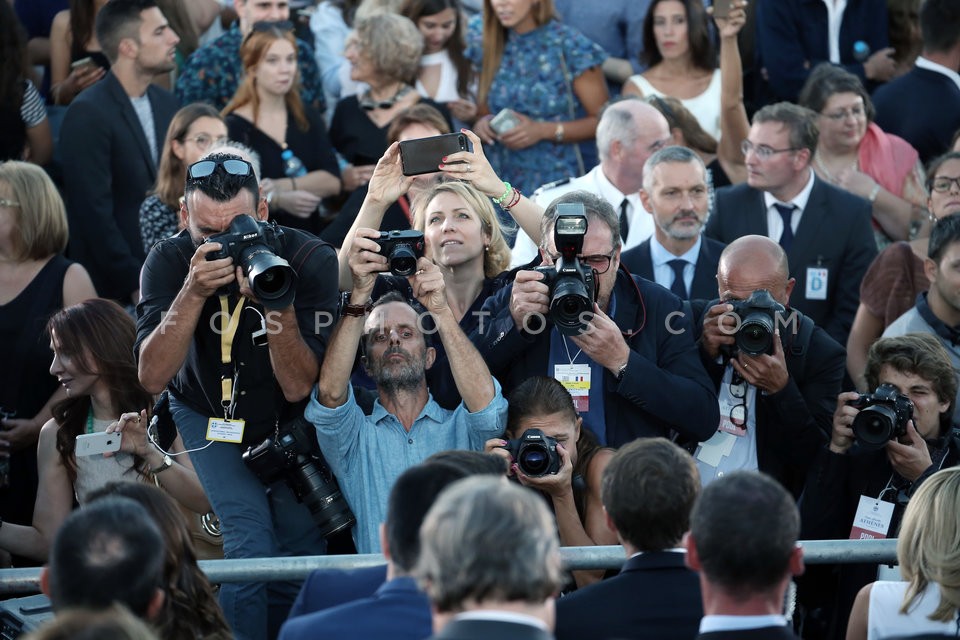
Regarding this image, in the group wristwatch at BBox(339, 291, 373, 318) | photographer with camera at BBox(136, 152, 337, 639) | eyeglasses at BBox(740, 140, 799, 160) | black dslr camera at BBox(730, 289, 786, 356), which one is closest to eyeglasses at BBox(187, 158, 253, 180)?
photographer with camera at BBox(136, 152, 337, 639)

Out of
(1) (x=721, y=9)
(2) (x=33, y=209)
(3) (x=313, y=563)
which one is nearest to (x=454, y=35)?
(1) (x=721, y=9)

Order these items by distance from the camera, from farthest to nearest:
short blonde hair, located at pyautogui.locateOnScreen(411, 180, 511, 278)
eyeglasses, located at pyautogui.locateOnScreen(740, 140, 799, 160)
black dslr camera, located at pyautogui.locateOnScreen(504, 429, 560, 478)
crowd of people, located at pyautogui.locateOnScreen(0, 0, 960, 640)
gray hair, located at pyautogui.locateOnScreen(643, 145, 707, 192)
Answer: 1. eyeglasses, located at pyautogui.locateOnScreen(740, 140, 799, 160)
2. gray hair, located at pyautogui.locateOnScreen(643, 145, 707, 192)
3. short blonde hair, located at pyautogui.locateOnScreen(411, 180, 511, 278)
4. black dslr camera, located at pyautogui.locateOnScreen(504, 429, 560, 478)
5. crowd of people, located at pyautogui.locateOnScreen(0, 0, 960, 640)

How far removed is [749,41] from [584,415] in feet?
13.1

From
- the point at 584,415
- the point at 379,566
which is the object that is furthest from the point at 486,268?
the point at 379,566

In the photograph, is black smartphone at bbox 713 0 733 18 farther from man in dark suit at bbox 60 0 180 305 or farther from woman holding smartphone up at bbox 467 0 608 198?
man in dark suit at bbox 60 0 180 305

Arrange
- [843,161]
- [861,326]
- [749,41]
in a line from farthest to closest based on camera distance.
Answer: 1. [749,41]
2. [843,161]
3. [861,326]

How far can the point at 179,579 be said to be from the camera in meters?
3.42

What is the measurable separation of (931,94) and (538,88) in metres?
2.11

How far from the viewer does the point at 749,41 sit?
8.09 m

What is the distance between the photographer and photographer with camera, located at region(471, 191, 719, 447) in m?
4.64

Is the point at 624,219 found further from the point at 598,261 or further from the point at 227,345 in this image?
the point at 227,345

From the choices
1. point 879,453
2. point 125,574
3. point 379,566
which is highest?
point 125,574

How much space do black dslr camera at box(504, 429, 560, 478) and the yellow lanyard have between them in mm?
989

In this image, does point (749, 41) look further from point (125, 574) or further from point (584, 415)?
point (125, 574)
